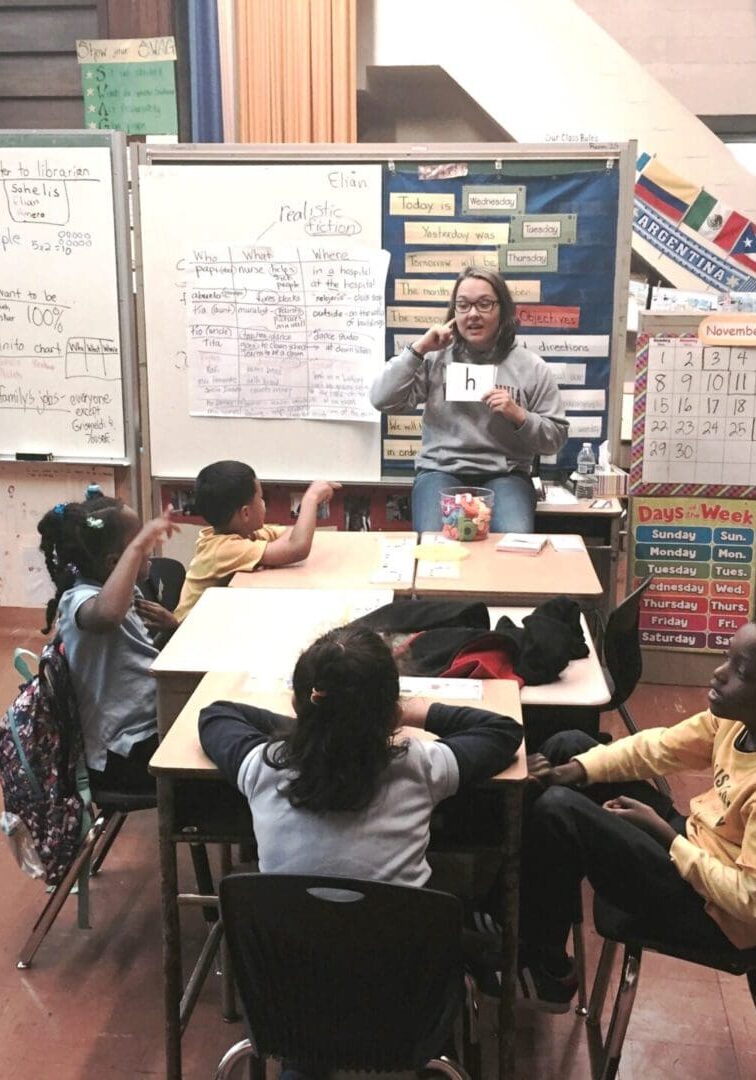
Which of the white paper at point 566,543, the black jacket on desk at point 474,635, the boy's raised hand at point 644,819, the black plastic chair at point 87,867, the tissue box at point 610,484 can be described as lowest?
the black plastic chair at point 87,867

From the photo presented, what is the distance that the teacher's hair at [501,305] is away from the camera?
3553mm

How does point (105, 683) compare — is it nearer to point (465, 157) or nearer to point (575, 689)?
point (575, 689)

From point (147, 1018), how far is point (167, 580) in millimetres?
1224

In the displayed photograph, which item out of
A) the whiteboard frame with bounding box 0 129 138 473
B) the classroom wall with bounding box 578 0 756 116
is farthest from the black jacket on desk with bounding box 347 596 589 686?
the classroom wall with bounding box 578 0 756 116

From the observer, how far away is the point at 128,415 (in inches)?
169

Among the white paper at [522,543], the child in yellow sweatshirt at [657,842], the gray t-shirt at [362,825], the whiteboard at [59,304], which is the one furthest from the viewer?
the whiteboard at [59,304]

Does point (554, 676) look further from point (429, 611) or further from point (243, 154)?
point (243, 154)

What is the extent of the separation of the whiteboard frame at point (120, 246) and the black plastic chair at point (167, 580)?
4.53 ft

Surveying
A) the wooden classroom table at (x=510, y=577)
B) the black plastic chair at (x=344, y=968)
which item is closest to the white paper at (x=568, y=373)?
the wooden classroom table at (x=510, y=577)

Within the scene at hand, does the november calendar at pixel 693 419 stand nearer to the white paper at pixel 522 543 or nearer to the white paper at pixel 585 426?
the white paper at pixel 585 426

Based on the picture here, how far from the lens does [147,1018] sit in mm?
2170

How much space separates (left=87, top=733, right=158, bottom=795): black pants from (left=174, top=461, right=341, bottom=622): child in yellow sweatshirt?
57 centimetres

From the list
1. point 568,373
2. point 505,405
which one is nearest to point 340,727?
point 505,405

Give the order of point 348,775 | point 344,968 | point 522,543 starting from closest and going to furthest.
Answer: point 344,968 → point 348,775 → point 522,543
